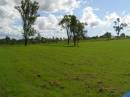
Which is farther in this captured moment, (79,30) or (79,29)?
(79,30)

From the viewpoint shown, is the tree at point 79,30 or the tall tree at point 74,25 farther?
the tall tree at point 74,25

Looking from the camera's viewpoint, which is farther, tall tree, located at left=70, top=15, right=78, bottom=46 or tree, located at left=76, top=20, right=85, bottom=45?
tall tree, located at left=70, top=15, right=78, bottom=46

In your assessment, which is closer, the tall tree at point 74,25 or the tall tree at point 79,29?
the tall tree at point 79,29

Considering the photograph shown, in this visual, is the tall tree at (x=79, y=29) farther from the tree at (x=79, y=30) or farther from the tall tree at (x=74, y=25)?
the tall tree at (x=74, y=25)

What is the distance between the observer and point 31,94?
1955 centimetres

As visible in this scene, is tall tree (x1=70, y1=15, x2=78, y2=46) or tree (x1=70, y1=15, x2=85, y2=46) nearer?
tree (x1=70, y1=15, x2=85, y2=46)

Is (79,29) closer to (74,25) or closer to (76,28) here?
(76,28)

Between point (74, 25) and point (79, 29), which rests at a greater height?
point (74, 25)

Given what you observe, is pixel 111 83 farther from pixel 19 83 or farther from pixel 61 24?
pixel 61 24

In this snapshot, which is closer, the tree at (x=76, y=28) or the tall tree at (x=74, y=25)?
the tree at (x=76, y=28)

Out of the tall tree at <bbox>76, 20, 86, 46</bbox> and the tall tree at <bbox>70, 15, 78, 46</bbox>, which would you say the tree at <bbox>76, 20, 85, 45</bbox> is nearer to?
the tall tree at <bbox>76, 20, 86, 46</bbox>

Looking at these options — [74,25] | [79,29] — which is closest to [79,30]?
[79,29]

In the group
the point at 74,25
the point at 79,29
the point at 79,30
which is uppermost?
the point at 74,25

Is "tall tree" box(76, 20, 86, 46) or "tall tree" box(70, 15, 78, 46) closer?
"tall tree" box(76, 20, 86, 46)
